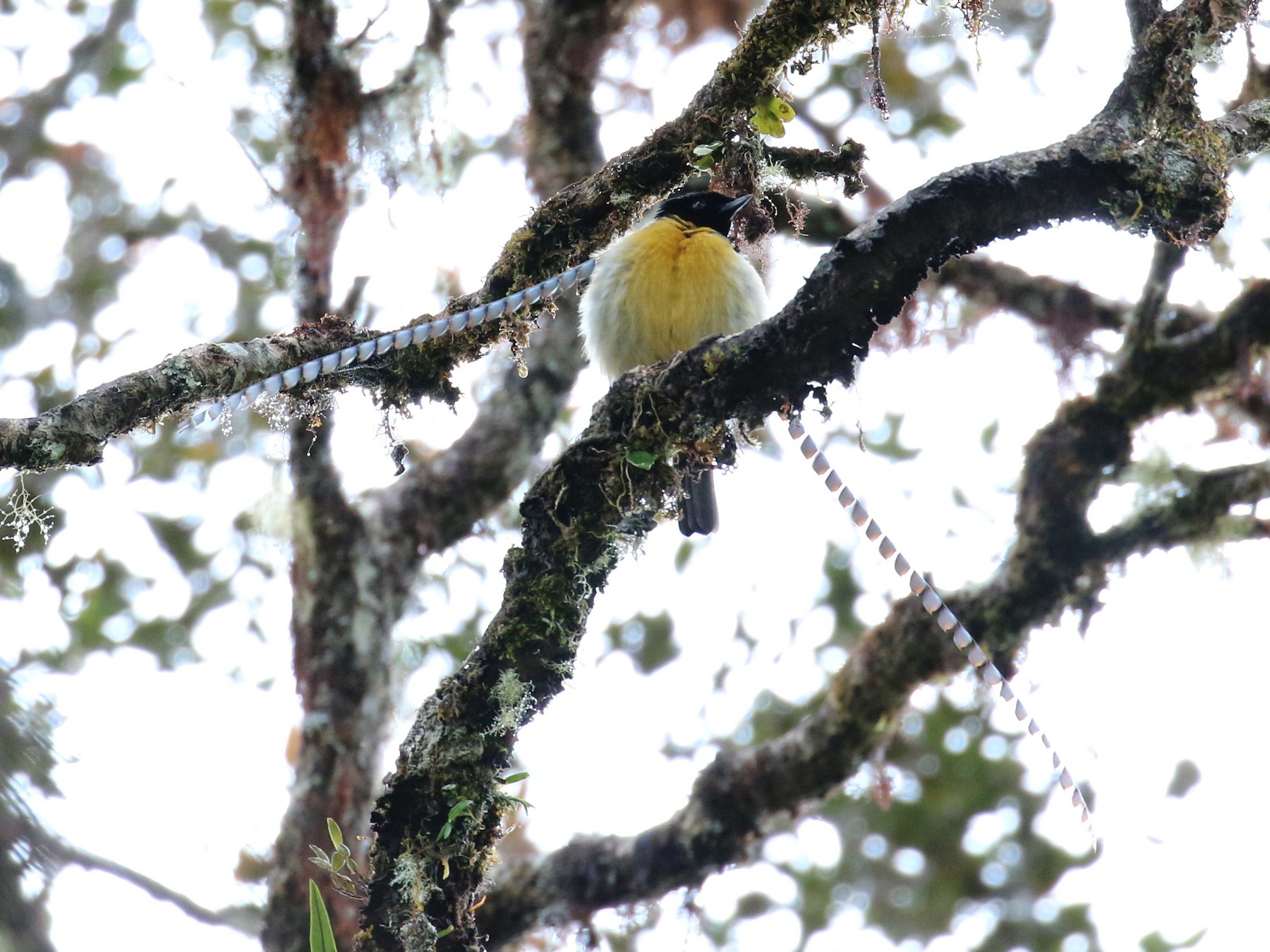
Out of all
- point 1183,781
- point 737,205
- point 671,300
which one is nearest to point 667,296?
point 671,300

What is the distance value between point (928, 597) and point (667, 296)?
1.71m

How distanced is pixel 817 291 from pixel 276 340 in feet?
3.73

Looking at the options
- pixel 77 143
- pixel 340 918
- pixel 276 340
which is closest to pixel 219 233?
pixel 77 143

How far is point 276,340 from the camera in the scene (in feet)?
8.54

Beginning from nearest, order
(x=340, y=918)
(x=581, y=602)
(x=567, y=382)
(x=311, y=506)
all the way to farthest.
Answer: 1. (x=581, y=602)
2. (x=340, y=918)
3. (x=311, y=506)
4. (x=567, y=382)

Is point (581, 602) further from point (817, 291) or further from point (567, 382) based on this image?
point (567, 382)

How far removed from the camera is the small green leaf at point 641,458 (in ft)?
8.34

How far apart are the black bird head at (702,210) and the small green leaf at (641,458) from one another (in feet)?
6.11

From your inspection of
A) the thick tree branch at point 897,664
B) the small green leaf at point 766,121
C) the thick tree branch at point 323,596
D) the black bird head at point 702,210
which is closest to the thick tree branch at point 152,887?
the thick tree branch at point 323,596

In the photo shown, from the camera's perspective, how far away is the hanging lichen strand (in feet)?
8.59

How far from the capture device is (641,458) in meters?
2.54

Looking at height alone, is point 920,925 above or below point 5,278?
below

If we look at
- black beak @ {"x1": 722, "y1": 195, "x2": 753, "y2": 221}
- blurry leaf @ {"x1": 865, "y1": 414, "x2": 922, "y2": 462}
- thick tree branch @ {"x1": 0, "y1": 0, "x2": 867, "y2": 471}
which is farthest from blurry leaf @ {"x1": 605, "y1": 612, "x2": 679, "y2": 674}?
thick tree branch @ {"x1": 0, "y1": 0, "x2": 867, "y2": 471}

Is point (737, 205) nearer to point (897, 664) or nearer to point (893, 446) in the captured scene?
point (897, 664)
